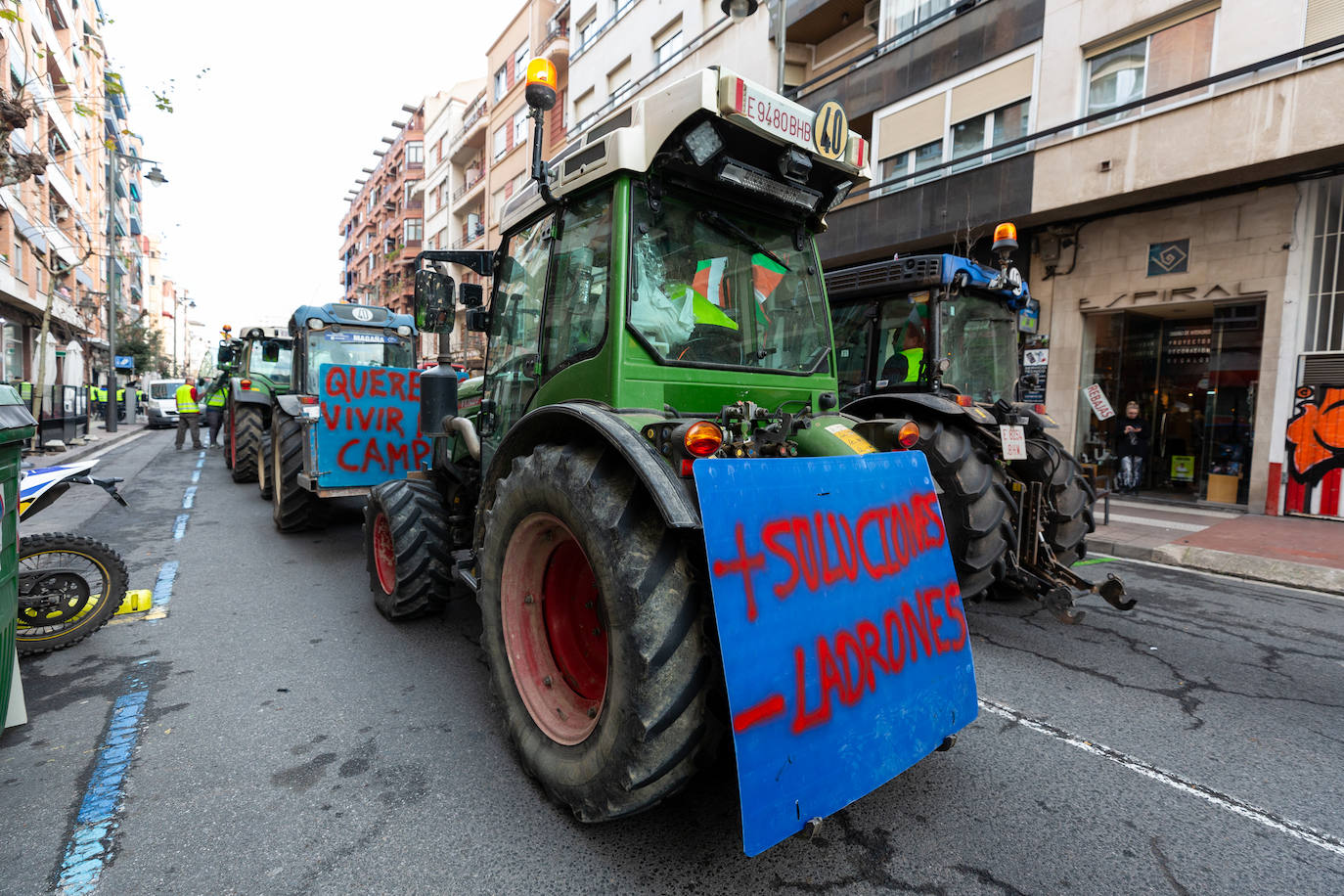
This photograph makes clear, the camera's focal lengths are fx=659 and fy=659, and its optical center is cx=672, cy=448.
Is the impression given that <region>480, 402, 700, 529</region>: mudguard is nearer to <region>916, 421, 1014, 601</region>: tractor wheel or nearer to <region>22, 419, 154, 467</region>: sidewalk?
<region>916, 421, 1014, 601</region>: tractor wheel

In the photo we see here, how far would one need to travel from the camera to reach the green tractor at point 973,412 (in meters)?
3.92

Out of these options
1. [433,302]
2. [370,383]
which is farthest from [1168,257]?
[370,383]

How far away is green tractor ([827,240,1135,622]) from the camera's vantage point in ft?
12.8

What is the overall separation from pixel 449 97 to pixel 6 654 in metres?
40.3

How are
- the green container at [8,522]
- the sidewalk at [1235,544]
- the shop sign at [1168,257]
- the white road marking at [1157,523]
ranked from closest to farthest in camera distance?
the green container at [8,522]
the sidewalk at [1235,544]
the white road marking at [1157,523]
the shop sign at [1168,257]

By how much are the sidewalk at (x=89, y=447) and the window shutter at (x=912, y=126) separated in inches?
570

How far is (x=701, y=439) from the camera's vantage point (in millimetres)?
2193

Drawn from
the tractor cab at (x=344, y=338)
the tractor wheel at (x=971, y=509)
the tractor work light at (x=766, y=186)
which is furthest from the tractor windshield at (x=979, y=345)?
the tractor cab at (x=344, y=338)

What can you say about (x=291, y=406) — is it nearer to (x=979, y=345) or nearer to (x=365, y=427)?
(x=365, y=427)

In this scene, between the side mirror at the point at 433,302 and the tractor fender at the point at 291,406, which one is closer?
the side mirror at the point at 433,302

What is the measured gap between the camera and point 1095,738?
3027 millimetres

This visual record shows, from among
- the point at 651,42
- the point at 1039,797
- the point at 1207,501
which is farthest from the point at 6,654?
the point at 651,42

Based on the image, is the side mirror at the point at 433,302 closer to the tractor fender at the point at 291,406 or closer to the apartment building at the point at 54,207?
the tractor fender at the point at 291,406

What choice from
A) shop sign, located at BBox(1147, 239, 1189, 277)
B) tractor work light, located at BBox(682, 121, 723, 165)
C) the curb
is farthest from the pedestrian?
tractor work light, located at BBox(682, 121, 723, 165)
